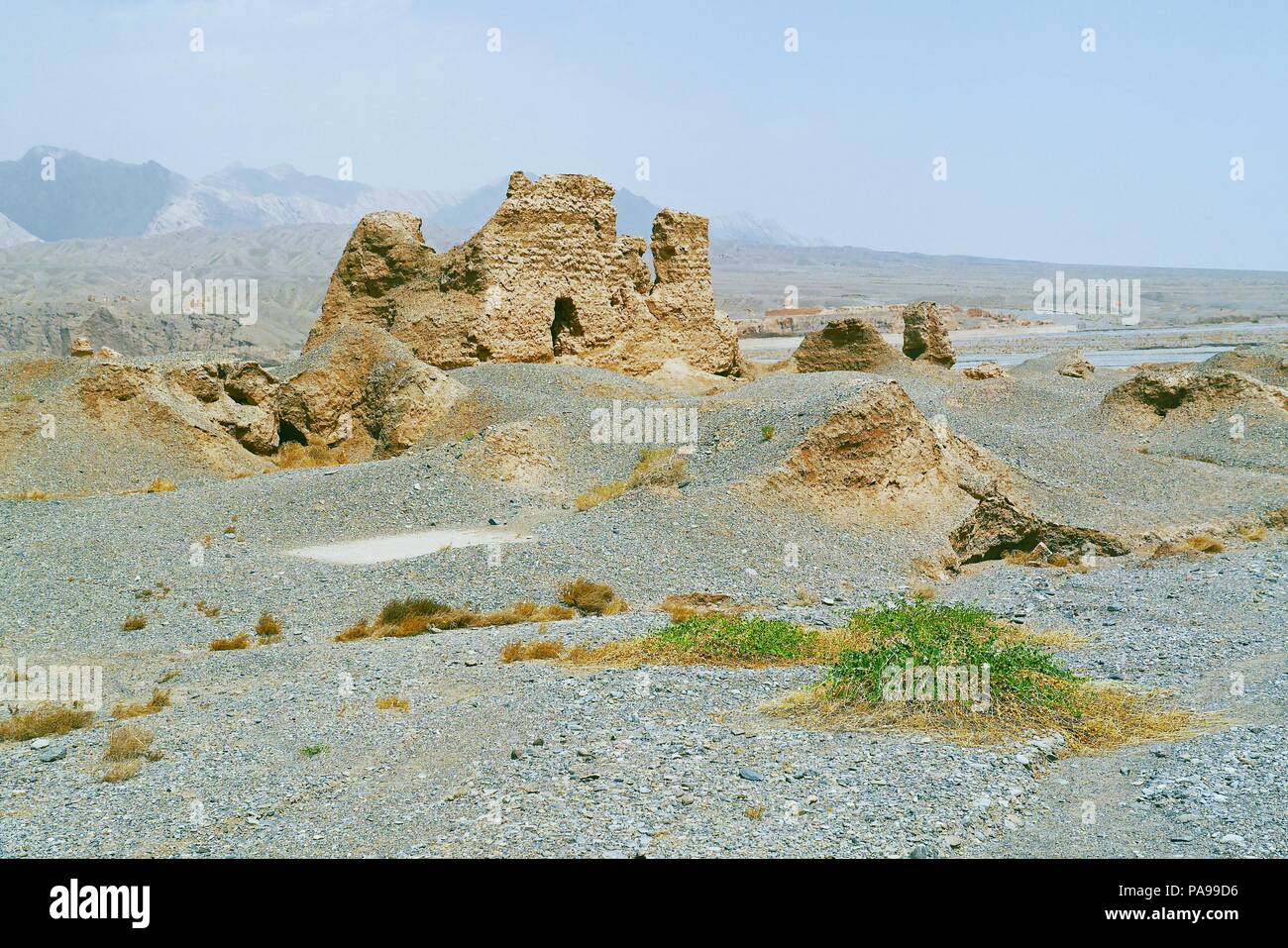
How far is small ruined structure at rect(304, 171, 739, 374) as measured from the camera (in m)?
30.4

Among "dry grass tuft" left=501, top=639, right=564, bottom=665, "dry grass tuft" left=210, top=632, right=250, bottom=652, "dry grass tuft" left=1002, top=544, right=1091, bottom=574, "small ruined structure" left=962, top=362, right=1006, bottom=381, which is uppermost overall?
"small ruined structure" left=962, top=362, right=1006, bottom=381

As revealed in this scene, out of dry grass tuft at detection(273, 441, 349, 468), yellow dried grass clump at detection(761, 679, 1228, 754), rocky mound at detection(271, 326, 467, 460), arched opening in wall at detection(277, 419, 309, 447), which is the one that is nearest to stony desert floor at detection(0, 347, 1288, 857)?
yellow dried grass clump at detection(761, 679, 1228, 754)

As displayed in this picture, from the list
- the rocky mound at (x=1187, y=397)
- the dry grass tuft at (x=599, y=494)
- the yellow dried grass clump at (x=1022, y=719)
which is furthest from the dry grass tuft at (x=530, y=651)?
the rocky mound at (x=1187, y=397)

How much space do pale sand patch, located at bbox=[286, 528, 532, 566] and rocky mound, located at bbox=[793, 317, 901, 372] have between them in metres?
23.9

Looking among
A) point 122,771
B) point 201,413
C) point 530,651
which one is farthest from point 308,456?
point 122,771

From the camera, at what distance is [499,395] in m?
26.3

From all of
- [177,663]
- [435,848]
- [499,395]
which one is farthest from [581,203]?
[435,848]

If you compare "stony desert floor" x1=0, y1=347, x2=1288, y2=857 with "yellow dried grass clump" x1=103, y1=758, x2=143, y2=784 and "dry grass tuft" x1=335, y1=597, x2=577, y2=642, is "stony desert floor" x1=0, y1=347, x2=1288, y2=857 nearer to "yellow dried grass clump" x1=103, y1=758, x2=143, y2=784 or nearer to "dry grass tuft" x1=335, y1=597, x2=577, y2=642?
"yellow dried grass clump" x1=103, y1=758, x2=143, y2=784

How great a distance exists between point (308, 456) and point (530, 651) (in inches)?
642

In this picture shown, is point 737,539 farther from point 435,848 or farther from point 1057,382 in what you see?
point 1057,382

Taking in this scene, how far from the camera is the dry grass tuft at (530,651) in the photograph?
12586 mm

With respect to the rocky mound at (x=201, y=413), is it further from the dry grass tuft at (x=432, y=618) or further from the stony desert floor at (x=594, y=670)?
the dry grass tuft at (x=432, y=618)

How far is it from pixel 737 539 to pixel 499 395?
10.6m

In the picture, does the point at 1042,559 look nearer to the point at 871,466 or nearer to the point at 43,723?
the point at 871,466
